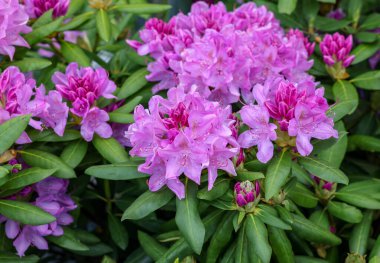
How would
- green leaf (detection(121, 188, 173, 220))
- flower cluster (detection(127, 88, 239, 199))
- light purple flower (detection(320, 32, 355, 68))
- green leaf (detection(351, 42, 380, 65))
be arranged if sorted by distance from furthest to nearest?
green leaf (detection(351, 42, 380, 65))
light purple flower (detection(320, 32, 355, 68))
green leaf (detection(121, 188, 173, 220))
flower cluster (detection(127, 88, 239, 199))

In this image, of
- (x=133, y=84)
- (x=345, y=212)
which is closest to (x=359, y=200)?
(x=345, y=212)

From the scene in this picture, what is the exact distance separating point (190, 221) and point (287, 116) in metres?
0.34

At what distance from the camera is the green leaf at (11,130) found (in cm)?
154

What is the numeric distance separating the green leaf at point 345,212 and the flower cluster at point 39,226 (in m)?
0.78

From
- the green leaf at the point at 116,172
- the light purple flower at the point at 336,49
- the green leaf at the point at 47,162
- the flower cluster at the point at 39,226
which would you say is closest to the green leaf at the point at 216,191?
the green leaf at the point at 116,172

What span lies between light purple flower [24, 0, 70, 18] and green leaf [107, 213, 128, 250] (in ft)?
2.34

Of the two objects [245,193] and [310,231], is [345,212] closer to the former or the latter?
[310,231]

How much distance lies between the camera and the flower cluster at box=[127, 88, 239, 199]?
141cm

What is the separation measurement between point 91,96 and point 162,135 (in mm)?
386

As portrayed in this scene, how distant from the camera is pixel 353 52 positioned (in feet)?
7.12

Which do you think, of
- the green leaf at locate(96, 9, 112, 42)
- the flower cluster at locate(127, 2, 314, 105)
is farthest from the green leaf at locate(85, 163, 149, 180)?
the green leaf at locate(96, 9, 112, 42)

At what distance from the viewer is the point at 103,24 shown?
2.11 meters

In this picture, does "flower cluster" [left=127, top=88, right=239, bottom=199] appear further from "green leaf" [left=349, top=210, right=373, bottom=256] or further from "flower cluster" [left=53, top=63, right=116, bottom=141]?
"green leaf" [left=349, top=210, right=373, bottom=256]

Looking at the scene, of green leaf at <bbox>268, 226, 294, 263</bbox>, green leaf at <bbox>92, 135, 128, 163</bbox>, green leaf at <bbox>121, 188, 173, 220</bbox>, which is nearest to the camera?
green leaf at <bbox>121, 188, 173, 220</bbox>
